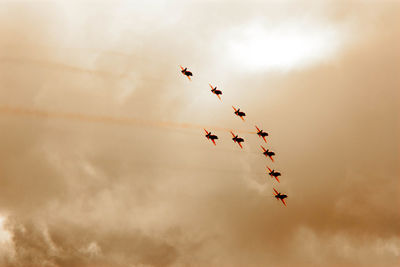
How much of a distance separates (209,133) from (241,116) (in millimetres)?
15788

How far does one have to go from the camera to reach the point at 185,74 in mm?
189500

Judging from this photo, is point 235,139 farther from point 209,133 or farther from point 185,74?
point 185,74

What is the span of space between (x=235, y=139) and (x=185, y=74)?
110ft

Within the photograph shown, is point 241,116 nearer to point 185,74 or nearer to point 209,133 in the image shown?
point 209,133

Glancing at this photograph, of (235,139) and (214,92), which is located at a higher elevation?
(214,92)

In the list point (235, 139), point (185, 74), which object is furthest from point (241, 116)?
point (185, 74)

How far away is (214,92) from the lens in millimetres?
194625

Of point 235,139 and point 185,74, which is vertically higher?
point 185,74

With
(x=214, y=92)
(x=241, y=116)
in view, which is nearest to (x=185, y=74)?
(x=214, y=92)

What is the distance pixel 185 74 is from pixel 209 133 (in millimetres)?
25187

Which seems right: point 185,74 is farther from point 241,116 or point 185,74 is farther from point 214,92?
point 241,116

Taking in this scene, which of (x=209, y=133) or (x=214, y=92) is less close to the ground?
(x=214, y=92)

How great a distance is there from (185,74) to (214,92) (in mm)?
14122
